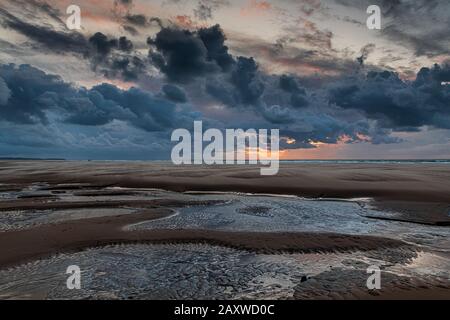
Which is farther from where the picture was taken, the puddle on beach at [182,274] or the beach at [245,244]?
the beach at [245,244]

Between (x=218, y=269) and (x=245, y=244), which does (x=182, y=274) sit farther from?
(x=245, y=244)

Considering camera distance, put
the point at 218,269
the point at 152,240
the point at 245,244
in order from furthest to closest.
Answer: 1. the point at 152,240
2. the point at 245,244
3. the point at 218,269

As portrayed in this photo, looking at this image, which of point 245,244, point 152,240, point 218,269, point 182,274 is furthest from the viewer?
point 152,240

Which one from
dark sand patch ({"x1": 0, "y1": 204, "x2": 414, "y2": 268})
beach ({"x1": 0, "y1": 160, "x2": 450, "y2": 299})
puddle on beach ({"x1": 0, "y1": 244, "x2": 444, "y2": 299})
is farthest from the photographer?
dark sand patch ({"x1": 0, "y1": 204, "x2": 414, "y2": 268})

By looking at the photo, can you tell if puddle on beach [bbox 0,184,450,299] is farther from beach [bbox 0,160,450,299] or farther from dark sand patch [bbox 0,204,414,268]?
dark sand patch [bbox 0,204,414,268]

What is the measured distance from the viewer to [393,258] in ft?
32.4

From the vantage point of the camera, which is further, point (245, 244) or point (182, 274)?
point (245, 244)

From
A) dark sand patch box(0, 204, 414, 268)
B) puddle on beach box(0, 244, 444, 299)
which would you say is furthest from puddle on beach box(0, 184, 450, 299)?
dark sand patch box(0, 204, 414, 268)

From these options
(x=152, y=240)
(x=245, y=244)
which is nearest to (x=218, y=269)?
(x=245, y=244)

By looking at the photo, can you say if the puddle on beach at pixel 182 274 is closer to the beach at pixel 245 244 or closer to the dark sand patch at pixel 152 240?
the beach at pixel 245 244

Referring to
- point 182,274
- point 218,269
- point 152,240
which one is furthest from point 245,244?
point 152,240

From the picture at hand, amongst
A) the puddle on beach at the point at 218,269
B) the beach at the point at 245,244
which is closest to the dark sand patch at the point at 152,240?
the beach at the point at 245,244

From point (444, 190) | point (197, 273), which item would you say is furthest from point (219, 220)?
point (444, 190)
